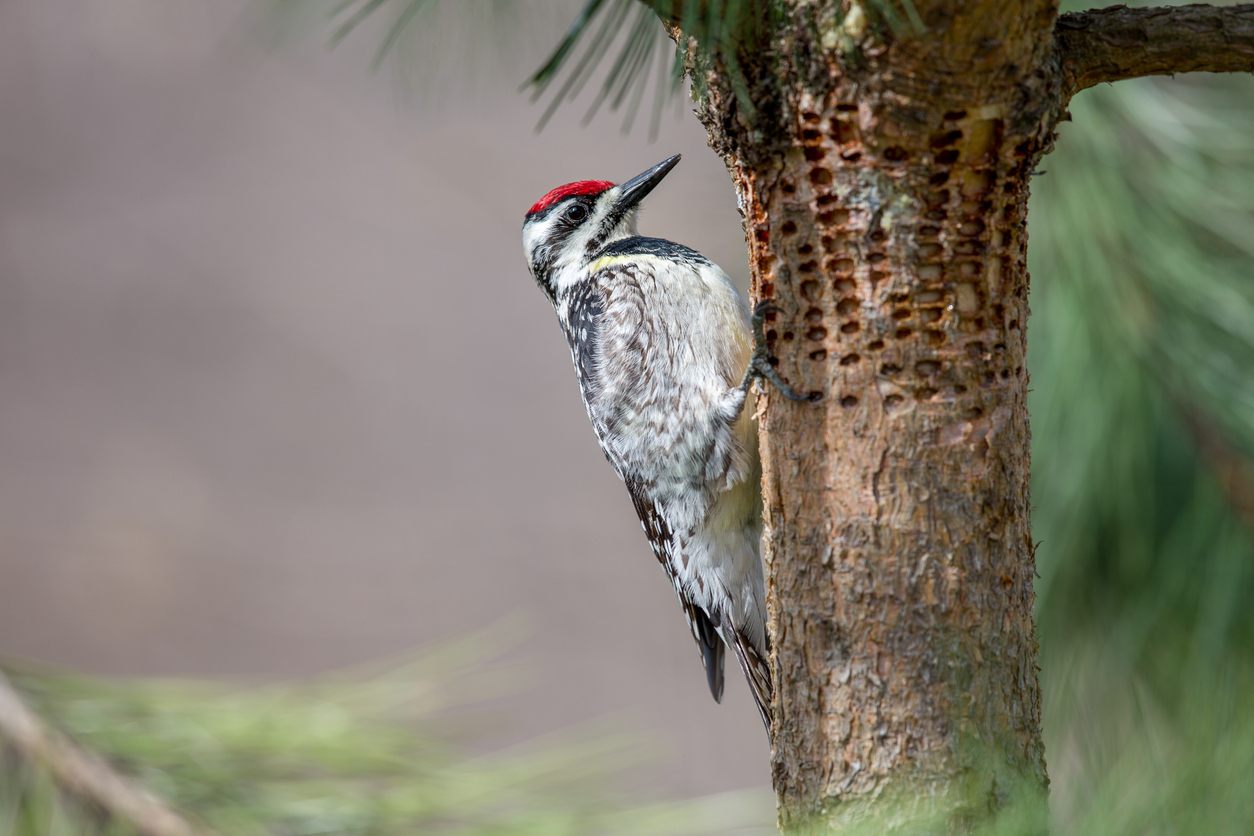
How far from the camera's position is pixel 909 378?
3.19 feet

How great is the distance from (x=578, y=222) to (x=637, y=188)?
5.9 inches

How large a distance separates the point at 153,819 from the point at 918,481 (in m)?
0.63

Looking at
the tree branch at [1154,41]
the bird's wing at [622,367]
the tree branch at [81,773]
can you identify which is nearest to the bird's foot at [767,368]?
the tree branch at [1154,41]

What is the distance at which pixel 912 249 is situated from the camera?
3.11 ft

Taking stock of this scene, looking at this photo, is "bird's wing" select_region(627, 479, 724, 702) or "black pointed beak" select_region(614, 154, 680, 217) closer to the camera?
"bird's wing" select_region(627, 479, 724, 702)

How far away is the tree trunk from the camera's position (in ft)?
3.00

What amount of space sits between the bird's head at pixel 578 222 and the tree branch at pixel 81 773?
5.14 feet

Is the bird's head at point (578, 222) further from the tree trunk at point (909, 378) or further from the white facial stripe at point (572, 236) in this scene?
the tree trunk at point (909, 378)

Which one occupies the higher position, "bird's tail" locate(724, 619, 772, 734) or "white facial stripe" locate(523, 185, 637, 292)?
"white facial stripe" locate(523, 185, 637, 292)

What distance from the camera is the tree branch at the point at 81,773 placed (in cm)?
79

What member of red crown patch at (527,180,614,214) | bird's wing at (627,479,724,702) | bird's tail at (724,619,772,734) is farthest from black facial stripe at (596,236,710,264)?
bird's tail at (724,619,772,734)

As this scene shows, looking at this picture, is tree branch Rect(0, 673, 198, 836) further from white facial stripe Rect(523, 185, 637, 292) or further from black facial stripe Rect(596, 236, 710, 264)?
white facial stripe Rect(523, 185, 637, 292)

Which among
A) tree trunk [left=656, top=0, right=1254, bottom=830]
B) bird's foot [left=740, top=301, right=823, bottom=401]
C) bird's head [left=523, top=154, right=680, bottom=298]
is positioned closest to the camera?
tree trunk [left=656, top=0, right=1254, bottom=830]

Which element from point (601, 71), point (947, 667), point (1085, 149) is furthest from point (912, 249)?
point (601, 71)
